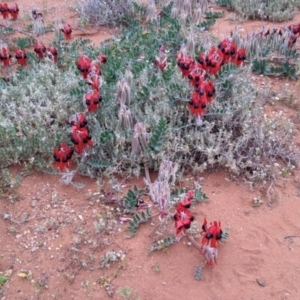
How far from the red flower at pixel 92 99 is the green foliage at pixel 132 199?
27.3 inches

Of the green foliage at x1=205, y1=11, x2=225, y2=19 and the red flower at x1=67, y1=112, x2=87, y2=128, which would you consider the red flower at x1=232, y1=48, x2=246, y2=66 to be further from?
the green foliage at x1=205, y1=11, x2=225, y2=19

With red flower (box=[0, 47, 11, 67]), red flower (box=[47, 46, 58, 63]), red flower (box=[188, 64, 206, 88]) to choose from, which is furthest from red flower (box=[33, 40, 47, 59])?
red flower (box=[188, 64, 206, 88])

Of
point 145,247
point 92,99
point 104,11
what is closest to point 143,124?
point 92,99

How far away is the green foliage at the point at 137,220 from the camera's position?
2959 millimetres

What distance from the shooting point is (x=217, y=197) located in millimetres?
3201

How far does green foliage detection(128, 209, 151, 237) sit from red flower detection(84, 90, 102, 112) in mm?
869

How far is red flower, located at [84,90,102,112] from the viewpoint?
11.1 ft

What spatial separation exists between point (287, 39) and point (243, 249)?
2.38 metres

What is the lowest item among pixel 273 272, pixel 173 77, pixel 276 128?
pixel 273 272

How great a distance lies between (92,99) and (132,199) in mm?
782

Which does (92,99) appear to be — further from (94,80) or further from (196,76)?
(196,76)

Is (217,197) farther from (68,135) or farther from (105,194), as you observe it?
(68,135)

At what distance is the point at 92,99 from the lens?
3404 millimetres

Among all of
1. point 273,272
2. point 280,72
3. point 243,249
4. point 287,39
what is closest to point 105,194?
point 243,249
